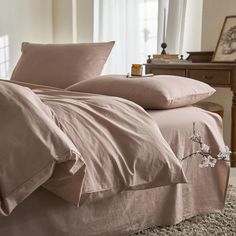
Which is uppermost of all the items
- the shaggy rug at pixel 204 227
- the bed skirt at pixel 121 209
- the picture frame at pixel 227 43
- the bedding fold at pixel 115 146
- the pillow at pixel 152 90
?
the picture frame at pixel 227 43

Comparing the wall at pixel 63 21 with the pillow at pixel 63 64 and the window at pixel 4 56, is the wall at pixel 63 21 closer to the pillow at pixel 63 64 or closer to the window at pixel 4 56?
the window at pixel 4 56

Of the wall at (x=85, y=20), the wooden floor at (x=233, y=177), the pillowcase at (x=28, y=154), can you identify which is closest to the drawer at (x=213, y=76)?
the wooden floor at (x=233, y=177)

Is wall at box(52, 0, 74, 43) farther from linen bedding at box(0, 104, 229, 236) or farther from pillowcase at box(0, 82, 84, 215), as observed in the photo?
pillowcase at box(0, 82, 84, 215)

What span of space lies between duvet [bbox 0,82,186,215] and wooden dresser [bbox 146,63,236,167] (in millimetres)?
1350

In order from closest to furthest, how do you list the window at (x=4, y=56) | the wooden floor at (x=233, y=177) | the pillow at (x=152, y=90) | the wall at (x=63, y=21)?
the pillow at (x=152, y=90)
the wooden floor at (x=233, y=177)
the window at (x=4, y=56)
the wall at (x=63, y=21)

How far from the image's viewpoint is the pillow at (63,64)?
2.67 metres

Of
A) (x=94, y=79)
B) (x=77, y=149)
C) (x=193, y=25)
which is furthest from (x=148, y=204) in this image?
(x=193, y=25)

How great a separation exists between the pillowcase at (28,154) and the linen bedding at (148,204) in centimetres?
11

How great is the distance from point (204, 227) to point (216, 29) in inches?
75.7

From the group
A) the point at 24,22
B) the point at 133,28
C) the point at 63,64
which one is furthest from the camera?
the point at 24,22

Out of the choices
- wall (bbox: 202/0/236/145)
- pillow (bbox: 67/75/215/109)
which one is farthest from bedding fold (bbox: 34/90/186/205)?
wall (bbox: 202/0/236/145)

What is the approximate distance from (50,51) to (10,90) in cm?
146

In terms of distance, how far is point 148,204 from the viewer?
68.9 inches

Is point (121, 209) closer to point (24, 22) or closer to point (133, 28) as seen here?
point (133, 28)
